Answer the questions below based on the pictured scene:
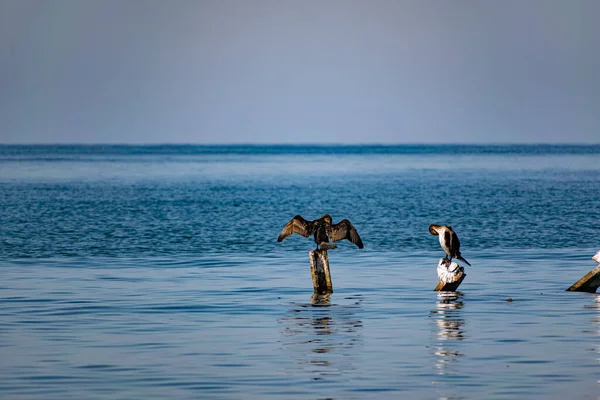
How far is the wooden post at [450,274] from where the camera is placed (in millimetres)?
20312

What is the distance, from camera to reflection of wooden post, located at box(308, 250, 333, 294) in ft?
66.0

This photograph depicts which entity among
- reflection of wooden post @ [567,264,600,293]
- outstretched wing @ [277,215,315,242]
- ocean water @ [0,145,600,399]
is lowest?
ocean water @ [0,145,600,399]

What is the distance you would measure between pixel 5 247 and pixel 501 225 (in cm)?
1772

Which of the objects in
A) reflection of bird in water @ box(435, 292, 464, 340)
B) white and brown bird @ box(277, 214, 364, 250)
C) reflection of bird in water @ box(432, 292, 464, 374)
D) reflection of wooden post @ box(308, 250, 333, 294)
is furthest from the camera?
reflection of wooden post @ box(308, 250, 333, 294)

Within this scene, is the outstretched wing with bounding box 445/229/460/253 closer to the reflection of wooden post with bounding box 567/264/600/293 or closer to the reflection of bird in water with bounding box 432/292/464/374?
the reflection of bird in water with bounding box 432/292/464/374

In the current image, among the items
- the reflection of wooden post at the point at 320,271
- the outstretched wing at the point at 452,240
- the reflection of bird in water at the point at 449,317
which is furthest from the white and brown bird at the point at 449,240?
the reflection of wooden post at the point at 320,271

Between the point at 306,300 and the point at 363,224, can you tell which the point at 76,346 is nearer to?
the point at 306,300

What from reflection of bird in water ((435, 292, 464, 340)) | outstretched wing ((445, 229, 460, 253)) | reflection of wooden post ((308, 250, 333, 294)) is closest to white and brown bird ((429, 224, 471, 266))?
outstretched wing ((445, 229, 460, 253))

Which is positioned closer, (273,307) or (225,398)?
(225,398)

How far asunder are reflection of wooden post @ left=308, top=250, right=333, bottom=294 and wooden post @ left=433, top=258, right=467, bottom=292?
79.0 inches

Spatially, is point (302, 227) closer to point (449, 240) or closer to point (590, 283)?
point (449, 240)

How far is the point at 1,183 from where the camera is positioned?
86.9 m

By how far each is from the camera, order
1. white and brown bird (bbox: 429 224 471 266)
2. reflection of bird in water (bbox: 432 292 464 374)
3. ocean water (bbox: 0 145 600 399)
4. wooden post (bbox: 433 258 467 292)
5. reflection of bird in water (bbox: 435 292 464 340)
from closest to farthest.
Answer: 1. ocean water (bbox: 0 145 600 399)
2. reflection of bird in water (bbox: 432 292 464 374)
3. reflection of bird in water (bbox: 435 292 464 340)
4. white and brown bird (bbox: 429 224 471 266)
5. wooden post (bbox: 433 258 467 292)

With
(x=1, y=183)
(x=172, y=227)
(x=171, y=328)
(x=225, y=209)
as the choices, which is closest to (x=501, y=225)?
(x=172, y=227)
